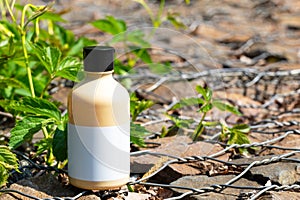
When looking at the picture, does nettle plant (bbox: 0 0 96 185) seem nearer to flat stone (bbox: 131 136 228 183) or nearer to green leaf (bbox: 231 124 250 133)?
flat stone (bbox: 131 136 228 183)

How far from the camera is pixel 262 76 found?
104 inches

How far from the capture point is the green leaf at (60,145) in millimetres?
1491

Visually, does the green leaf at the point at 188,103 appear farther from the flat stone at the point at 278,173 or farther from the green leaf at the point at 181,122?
the flat stone at the point at 278,173

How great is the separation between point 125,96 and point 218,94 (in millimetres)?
990

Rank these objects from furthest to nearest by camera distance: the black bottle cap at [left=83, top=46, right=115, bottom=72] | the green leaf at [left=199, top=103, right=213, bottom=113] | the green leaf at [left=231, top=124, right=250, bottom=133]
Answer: the green leaf at [left=231, top=124, right=250, bottom=133]
the green leaf at [left=199, top=103, right=213, bottom=113]
the black bottle cap at [left=83, top=46, right=115, bottom=72]

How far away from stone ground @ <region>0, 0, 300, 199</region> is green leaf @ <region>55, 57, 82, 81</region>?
17 cm

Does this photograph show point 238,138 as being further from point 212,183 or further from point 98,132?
point 98,132

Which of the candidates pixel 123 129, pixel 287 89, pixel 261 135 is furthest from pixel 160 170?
pixel 287 89

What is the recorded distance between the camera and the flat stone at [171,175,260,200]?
1446 millimetres

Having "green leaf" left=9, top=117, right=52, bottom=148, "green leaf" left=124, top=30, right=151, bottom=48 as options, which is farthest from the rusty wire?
"green leaf" left=124, top=30, right=151, bottom=48

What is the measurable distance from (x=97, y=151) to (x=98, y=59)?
0.66 ft

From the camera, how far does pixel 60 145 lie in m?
1.49

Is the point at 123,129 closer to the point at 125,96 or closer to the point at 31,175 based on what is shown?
the point at 125,96

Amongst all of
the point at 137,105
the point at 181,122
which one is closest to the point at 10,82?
the point at 137,105
